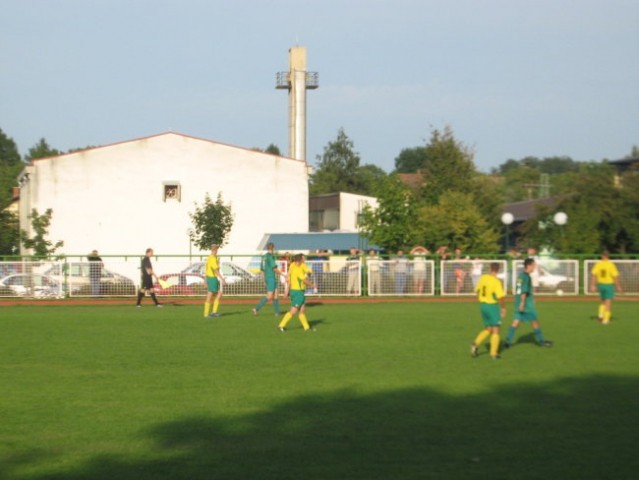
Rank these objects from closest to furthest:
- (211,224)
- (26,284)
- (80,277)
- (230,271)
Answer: (26,284)
(80,277)
(230,271)
(211,224)

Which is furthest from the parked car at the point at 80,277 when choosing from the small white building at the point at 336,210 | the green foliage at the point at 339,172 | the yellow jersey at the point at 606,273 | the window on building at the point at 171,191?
the green foliage at the point at 339,172

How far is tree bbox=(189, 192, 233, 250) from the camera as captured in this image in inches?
1949

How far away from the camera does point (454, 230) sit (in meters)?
40.0

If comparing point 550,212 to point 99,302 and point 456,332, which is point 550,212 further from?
point 456,332

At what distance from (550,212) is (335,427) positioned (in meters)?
34.3

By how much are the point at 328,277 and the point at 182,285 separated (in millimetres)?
5547

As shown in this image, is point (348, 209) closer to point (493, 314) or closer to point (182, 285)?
point (182, 285)

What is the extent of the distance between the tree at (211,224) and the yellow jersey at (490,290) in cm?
3342

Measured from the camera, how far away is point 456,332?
21266 millimetres

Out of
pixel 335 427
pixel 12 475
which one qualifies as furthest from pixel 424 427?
pixel 12 475

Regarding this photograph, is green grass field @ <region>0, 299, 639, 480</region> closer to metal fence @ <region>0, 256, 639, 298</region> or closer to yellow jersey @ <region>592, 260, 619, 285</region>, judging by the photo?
yellow jersey @ <region>592, 260, 619, 285</region>

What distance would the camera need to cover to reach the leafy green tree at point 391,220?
4025cm

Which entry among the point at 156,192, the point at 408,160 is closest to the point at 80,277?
the point at 156,192

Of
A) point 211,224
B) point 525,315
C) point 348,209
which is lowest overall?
point 525,315
